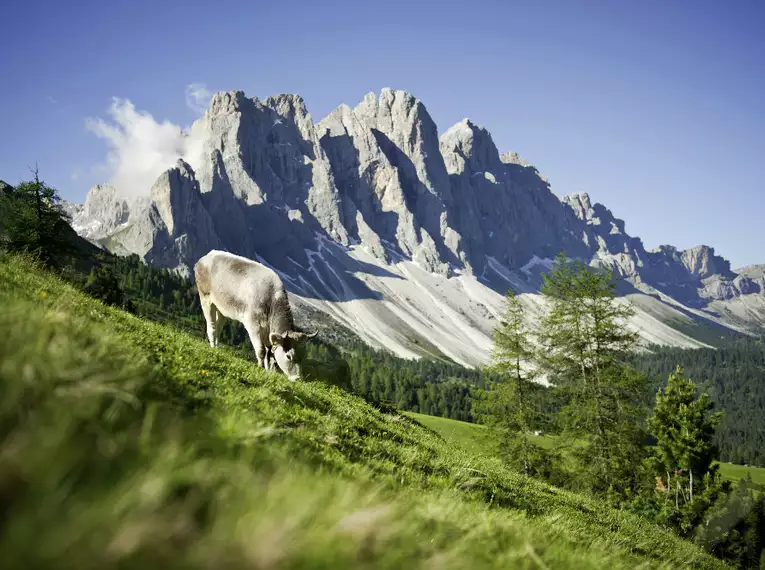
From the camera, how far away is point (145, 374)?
155 inches

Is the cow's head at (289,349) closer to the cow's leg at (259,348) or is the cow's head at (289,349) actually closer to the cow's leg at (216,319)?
the cow's leg at (259,348)

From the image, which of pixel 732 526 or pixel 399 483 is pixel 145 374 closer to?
→ pixel 399 483

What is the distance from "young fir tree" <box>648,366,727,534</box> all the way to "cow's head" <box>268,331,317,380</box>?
31563 mm

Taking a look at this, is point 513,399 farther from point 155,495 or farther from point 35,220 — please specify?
point 35,220

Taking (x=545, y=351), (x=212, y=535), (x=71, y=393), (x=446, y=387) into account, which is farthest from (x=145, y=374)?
(x=446, y=387)

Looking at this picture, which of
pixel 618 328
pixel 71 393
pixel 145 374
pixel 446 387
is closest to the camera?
pixel 71 393

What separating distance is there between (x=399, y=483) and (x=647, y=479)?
36419 mm

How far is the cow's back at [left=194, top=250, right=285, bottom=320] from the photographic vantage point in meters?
15.8

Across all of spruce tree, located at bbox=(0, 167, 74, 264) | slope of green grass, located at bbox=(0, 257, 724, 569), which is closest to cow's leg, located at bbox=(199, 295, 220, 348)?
slope of green grass, located at bbox=(0, 257, 724, 569)

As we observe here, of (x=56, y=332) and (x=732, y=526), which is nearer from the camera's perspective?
(x=56, y=332)

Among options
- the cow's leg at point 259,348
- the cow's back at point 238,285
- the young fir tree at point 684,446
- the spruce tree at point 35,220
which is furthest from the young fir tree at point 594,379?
the spruce tree at point 35,220

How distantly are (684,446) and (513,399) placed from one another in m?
12.7

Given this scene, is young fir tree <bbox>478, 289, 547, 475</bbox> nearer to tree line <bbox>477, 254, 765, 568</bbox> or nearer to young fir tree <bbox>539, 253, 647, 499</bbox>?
tree line <bbox>477, 254, 765, 568</bbox>

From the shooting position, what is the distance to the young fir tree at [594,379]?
30594 mm
